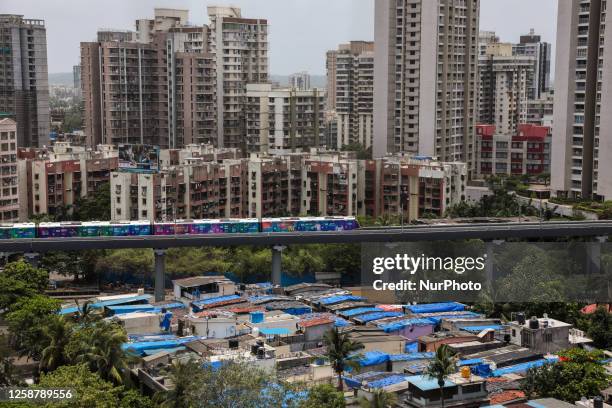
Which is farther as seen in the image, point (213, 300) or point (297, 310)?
point (213, 300)

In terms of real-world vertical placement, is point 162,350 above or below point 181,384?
below

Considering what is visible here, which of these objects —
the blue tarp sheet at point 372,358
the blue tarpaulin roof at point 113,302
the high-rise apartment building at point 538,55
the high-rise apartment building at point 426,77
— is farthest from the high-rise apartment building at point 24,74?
the high-rise apartment building at point 538,55

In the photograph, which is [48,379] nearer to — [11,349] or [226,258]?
[11,349]

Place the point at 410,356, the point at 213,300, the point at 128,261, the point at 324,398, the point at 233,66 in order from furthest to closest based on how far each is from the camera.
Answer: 1. the point at 233,66
2. the point at 128,261
3. the point at 213,300
4. the point at 410,356
5. the point at 324,398

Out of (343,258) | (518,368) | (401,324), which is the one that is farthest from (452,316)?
(343,258)

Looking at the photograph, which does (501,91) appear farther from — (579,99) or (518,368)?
(518,368)

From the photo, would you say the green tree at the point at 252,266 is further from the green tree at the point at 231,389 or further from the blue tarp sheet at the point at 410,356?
the green tree at the point at 231,389

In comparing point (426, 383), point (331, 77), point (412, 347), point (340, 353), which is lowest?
point (412, 347)
